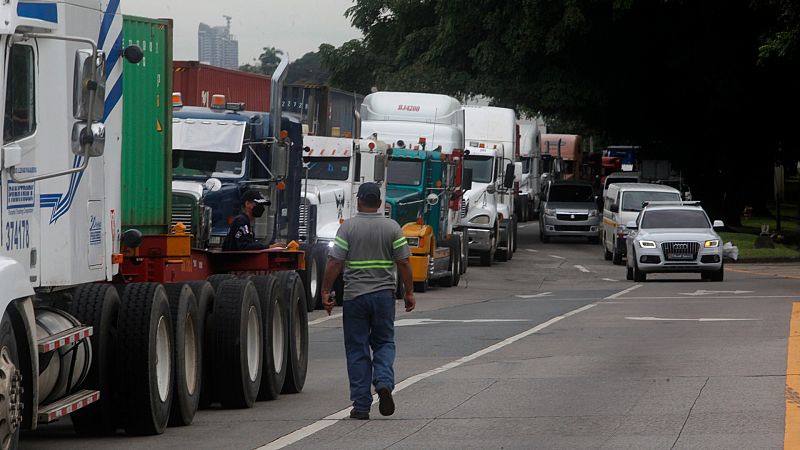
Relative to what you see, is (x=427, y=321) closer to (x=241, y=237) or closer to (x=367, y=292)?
(x=241, y=237)

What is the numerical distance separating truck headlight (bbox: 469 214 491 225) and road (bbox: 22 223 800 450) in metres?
10.8

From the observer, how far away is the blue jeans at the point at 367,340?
12164 millimetres

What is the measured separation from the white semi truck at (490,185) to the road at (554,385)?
440 inches

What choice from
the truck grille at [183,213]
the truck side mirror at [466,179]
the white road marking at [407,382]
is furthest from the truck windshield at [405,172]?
the truck grille at [183,213]

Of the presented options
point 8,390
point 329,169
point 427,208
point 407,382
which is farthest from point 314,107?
point 8,390

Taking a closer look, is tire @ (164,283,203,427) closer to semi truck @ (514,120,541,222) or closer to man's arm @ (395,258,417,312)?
man's arm @ (395,258,417,312)

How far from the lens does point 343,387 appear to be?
14695mm

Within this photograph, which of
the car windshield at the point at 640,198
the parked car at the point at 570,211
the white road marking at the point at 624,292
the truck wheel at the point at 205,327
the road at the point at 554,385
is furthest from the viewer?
the parked car at the point at 570,211

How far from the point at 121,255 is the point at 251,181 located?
31.9 ft

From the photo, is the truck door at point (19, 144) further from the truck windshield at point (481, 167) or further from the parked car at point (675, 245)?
the truck windshield at point (481, 167)

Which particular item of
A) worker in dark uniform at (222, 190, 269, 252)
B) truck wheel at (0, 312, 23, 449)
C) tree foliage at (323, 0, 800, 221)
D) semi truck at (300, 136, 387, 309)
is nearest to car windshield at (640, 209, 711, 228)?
semi truck at (300, 136, 387, 309)

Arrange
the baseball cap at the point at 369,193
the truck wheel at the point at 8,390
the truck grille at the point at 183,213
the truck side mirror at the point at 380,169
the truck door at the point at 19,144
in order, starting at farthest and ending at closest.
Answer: the truck side mirror at the point at 380,169 → the truck grille at the point at 183,213 → the baseball cap at the point at 369,193 → the truck door at the point at 19,144 → the truck wheel at the point at 8,390

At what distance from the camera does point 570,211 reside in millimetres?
51031

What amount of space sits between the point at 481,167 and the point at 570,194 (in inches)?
473
